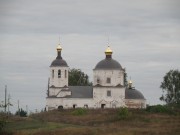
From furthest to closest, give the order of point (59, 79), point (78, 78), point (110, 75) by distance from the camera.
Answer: point (78, 78) < point (59, 79) < point (110, 75)

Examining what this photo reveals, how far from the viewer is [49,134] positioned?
4722cm

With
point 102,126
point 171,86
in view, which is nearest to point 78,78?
point 171,86

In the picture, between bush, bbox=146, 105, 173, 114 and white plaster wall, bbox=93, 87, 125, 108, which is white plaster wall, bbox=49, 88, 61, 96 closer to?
white plaster wall, bbox=93, 87, 125, 108

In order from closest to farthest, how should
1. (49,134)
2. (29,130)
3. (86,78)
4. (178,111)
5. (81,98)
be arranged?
(49,134), (29,130), (178,111), (81,98), (86,78)

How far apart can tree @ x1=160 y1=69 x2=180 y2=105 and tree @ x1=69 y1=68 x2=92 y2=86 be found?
15.2 metres

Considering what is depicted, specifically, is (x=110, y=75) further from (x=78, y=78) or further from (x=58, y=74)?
(x=78, y=78)

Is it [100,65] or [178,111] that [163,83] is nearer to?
[100,65]

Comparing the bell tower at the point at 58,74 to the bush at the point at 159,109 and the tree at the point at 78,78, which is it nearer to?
the tree at the point at 78,78

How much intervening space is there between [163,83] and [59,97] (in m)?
18.7

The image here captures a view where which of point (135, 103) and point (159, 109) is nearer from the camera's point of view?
point (159, 109)

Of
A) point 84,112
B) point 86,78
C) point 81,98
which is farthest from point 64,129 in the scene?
point 86,78

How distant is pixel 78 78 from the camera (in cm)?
→ 11194

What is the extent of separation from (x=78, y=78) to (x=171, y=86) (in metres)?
17.9

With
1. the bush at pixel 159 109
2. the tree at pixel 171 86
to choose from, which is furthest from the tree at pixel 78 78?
the bush at pixel 159 109
